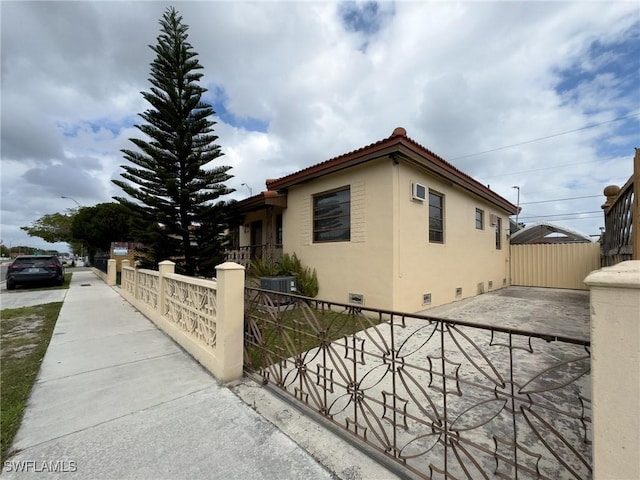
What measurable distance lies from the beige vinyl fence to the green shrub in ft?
33.5

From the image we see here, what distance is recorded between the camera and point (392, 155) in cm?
543

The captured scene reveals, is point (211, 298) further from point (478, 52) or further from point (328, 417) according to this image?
point (478, 52)

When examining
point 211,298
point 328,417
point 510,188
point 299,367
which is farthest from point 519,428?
point 510,188

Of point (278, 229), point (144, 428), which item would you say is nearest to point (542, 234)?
point (278, 229)

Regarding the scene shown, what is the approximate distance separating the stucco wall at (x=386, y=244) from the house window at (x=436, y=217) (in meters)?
0.18

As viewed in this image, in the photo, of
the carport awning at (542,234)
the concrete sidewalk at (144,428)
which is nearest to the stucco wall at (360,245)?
the concrete sidewalk at (144,428)

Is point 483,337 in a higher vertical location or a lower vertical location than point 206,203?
lower

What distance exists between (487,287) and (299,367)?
975cm

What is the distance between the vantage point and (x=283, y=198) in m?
8.11

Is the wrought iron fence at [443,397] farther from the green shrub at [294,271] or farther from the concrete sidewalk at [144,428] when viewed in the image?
the green shrub at [294,271]

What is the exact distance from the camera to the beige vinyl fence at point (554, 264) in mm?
10664

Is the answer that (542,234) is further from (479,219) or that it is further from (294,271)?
(294,271)

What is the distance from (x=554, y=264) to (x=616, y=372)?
526 inches

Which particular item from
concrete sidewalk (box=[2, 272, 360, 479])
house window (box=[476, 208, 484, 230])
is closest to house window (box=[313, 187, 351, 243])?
concrete sidewalk (box=[2, 272, 360, 479])
